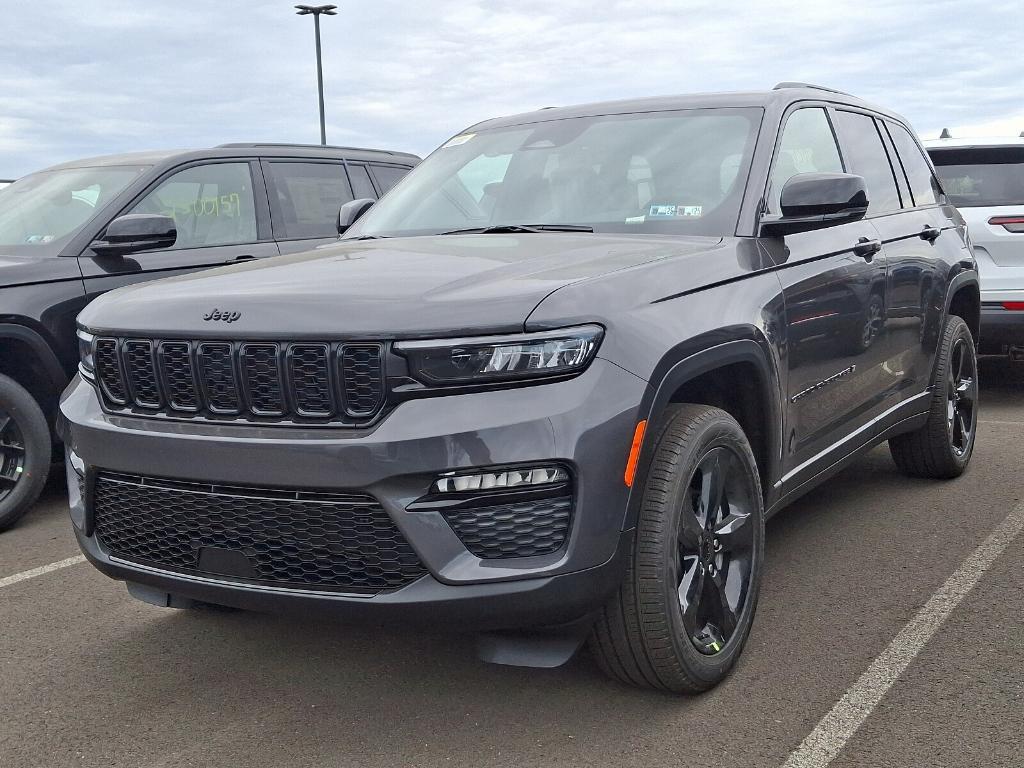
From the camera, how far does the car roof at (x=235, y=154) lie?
656 cm

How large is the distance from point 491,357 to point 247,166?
4.60 m

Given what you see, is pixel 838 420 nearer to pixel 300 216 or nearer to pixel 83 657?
pixel 83 657

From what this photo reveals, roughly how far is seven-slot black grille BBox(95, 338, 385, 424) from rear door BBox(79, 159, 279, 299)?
2893mm

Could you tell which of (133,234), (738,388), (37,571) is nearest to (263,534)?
(738,388)

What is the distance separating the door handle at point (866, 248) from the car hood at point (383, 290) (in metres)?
1.04

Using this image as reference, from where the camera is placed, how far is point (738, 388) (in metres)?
3.63

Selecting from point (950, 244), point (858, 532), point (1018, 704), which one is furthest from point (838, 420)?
point (950, 244)

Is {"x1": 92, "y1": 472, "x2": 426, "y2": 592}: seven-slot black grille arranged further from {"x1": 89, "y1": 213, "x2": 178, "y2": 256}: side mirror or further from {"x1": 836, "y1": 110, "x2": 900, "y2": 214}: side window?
{"x1": 836, "y1": 110, "x2": 900, "y2": 214}: side window

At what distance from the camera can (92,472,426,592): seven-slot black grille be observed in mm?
2783

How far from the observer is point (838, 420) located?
4.30 metres

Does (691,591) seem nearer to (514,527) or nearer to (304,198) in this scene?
(514,527)

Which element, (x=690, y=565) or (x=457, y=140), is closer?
(x=690, y=565)

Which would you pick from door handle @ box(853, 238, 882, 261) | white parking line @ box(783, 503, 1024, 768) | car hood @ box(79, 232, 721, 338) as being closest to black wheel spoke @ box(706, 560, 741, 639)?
white parking line @ box(783, 503, 1024, 768)

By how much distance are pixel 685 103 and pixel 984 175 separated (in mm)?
4799
